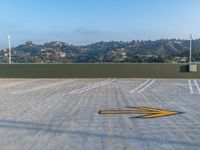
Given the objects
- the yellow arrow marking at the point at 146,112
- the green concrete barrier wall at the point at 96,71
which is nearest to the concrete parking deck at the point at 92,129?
the yellow arrow marking at the point at 146,112

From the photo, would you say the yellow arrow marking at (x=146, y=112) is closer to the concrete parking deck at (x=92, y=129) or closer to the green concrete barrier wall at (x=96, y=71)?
the concrete parking deck at (x=92, y=129)

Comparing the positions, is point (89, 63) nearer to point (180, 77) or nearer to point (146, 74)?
point (146, 74)

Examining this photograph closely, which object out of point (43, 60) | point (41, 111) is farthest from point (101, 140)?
point (43, 60)

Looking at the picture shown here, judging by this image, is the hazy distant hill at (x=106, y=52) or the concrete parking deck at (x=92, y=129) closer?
the concrete parking deck at (x=92, y=129)

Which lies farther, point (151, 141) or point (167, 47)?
point (167, 47)

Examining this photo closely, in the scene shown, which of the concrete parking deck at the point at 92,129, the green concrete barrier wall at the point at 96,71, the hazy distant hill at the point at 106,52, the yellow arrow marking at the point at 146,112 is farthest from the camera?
the hazy distant hill at the point at 106,52

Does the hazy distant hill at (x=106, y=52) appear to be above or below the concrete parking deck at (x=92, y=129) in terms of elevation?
above

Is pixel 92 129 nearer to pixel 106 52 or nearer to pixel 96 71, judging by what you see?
pixel 96 71

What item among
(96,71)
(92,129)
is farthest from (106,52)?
(92,129)
